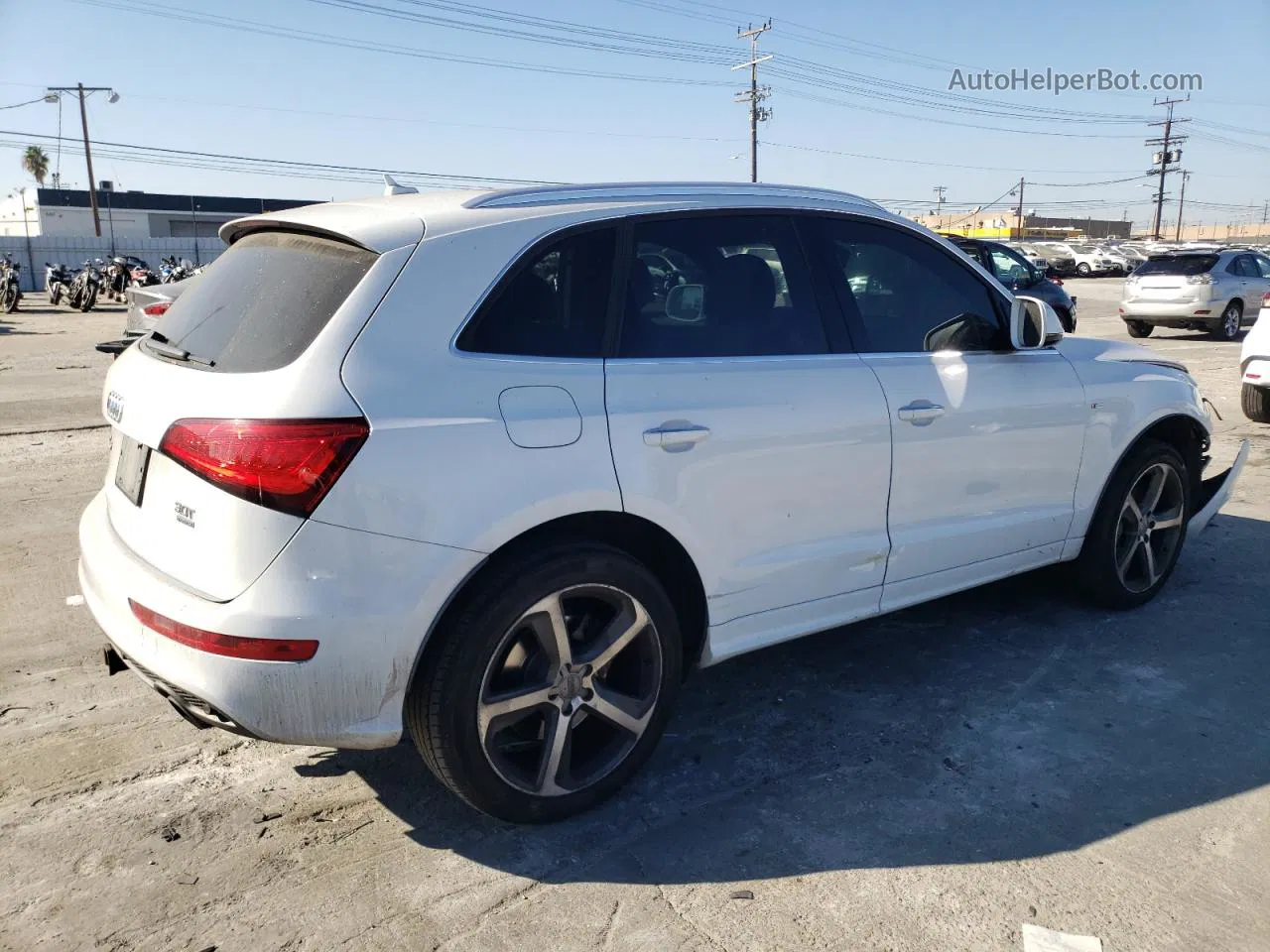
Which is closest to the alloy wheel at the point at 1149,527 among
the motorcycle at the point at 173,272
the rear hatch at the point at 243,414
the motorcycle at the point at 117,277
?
the rear hatch at the point at 243,414

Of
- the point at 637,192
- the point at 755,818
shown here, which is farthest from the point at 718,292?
the point at 755,818

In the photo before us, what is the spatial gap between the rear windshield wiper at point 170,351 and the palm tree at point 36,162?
9679cm

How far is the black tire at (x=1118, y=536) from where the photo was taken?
4648 mm

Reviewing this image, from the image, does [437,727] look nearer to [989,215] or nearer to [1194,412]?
[1194,412]

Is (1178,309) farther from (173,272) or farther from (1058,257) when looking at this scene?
(1058,257)

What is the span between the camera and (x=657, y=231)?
337 centimetres

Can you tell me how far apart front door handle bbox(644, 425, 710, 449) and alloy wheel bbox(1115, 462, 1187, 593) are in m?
2.51

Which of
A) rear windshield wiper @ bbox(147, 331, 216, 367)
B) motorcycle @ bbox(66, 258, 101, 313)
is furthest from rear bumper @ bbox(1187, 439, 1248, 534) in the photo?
motorcycle @ bbox(66, 258, 101, 313)

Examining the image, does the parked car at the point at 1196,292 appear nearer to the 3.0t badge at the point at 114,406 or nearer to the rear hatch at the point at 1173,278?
the rear hatch at the point at 1173,278

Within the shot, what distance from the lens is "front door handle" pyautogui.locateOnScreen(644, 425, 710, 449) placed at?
3.07 meters

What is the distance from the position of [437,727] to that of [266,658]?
1.62 feet

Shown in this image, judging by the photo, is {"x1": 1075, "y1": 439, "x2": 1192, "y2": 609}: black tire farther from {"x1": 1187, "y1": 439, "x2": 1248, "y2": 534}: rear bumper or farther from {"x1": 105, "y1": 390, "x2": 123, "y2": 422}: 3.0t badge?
{"x1": 105, "y1": 390, "x2": 123, "y2": 422}: 3.0t badge

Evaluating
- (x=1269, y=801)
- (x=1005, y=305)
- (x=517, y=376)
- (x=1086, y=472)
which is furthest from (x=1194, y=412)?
(x=517, y=376)

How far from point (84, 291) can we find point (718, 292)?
26.3 metres
